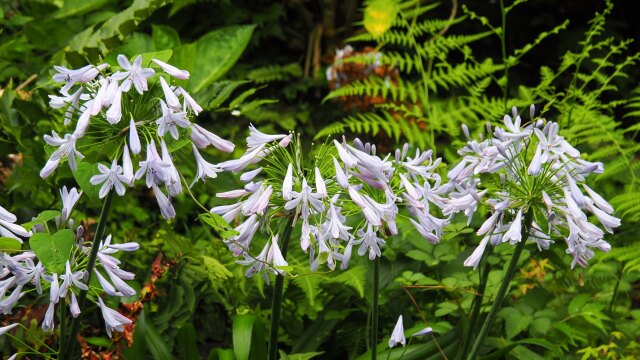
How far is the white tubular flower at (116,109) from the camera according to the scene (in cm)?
182

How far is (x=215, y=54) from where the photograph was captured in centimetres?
370

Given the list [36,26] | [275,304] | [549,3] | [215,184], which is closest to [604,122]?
[215,184]

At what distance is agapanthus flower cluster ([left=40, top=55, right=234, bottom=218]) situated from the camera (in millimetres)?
1876

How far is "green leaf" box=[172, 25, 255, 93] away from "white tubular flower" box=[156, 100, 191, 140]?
168 cm

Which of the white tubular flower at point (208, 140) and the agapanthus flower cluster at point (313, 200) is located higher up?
the white tubular flower at point (208, 140)

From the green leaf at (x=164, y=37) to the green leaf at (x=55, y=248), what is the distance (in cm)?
175

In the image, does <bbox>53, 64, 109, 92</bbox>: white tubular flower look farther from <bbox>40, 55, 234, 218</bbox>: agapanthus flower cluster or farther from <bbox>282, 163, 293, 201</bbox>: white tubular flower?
<bbox>282, 163, 293, 201</bbox>: white tubular flower

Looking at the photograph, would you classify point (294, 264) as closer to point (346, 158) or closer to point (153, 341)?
point (153, 341)

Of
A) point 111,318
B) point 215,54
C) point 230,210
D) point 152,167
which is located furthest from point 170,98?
point 215,54

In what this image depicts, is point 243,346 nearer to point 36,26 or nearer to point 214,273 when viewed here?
point 214,273

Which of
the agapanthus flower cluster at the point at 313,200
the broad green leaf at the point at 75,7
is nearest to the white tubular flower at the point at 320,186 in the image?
the agapanthus flower cluster at the point at 313,200

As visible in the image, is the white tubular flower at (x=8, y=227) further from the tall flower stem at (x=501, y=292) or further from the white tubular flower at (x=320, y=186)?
the tall flower stem at (x=501, y=292)

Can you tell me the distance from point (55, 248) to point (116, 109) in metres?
0.39

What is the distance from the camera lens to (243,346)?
2.74 m
